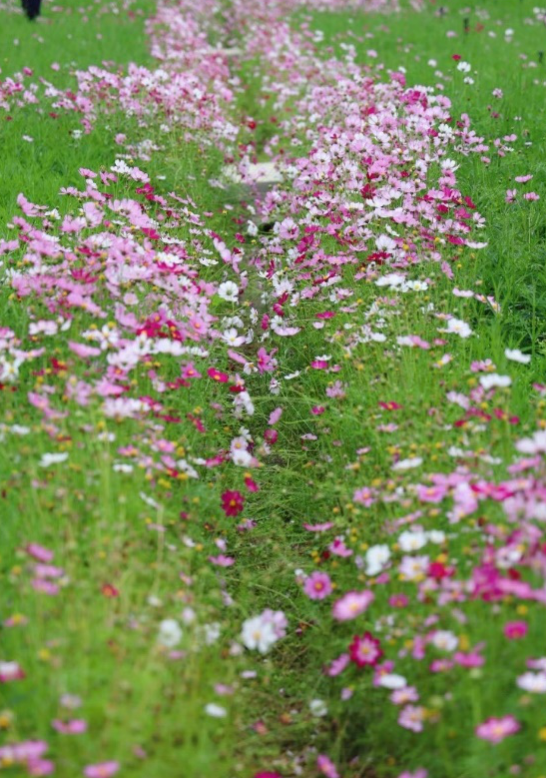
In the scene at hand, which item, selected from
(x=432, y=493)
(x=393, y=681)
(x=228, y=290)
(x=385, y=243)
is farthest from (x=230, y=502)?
(x=385, y=243)

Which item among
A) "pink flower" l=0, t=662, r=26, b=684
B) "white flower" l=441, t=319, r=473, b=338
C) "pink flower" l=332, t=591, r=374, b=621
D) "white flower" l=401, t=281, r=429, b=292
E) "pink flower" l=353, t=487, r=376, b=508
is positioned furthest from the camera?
"white flower" l=401, t=281, r=429, b=292

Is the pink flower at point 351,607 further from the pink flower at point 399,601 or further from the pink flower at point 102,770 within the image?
the pink flower at point 102,770

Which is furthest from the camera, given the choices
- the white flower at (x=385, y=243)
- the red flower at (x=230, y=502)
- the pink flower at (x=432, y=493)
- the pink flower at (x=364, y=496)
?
the white flower at (x=385, y=243)

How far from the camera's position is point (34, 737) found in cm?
223

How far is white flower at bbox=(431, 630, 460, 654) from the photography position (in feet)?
8.20

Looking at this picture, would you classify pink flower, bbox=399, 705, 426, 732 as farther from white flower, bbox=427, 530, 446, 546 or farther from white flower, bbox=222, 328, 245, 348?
white flower, bbox=222, 328, 245, 348

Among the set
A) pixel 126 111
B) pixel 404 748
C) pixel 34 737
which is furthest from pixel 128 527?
pixel 126 111

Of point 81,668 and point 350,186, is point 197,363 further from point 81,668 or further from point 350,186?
point 81,668

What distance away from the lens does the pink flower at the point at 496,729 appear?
2268 mm

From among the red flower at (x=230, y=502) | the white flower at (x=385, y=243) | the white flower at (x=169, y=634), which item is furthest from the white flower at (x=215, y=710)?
the white flower at (x=385, y=243)

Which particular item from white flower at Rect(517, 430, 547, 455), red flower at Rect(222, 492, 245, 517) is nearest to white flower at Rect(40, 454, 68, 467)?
red flower at Rect(222, 492, 245, 517)

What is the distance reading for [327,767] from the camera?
2594mm

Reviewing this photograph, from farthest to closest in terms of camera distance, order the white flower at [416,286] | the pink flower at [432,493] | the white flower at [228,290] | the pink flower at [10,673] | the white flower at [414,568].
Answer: the white flower at [228,290] → the white flower at [416,286] → the pink flower at [432,493] → the white flower at [414,568] → the pink flower at [10,673]

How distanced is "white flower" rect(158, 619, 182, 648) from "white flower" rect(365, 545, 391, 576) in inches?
24.2
